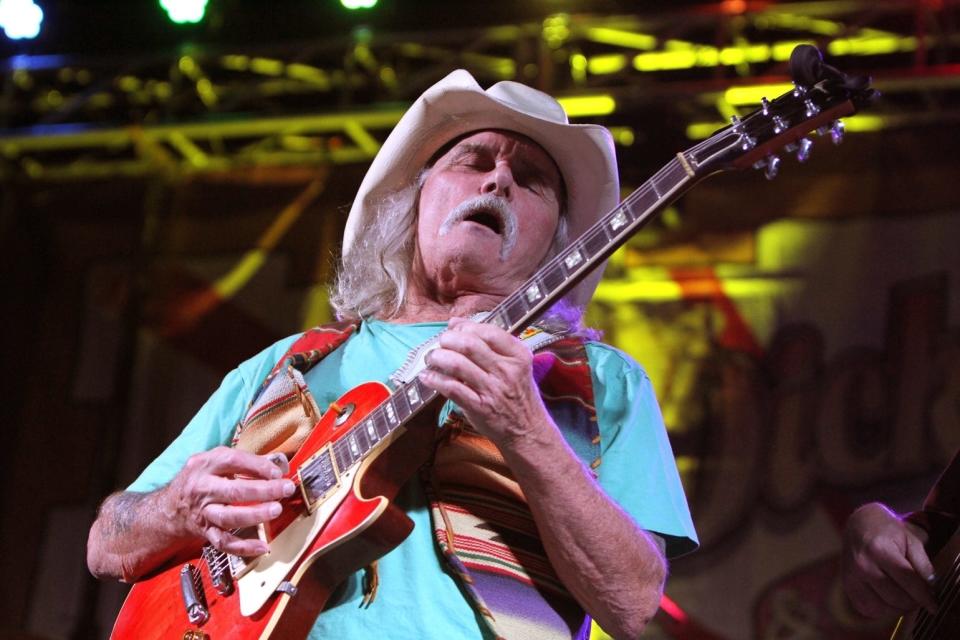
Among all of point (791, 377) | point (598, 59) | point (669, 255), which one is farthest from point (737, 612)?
point (598, 59)

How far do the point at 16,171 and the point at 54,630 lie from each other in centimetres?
268

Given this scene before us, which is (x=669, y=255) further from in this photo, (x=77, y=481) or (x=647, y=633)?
(x=77, y=481)

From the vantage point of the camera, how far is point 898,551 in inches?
87.3

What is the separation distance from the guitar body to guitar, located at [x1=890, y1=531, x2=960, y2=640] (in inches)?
37.8

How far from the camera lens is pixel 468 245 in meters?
2.66

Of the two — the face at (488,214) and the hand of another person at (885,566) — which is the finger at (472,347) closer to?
the face at (488,214)

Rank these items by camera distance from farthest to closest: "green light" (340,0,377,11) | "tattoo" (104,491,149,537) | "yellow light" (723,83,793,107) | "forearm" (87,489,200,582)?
"green light" (340,0,377,11) → "yellow light" (723,83,793,107) → "tattoo" (104,491,149,537) → "forearm" (87,489,200,582)

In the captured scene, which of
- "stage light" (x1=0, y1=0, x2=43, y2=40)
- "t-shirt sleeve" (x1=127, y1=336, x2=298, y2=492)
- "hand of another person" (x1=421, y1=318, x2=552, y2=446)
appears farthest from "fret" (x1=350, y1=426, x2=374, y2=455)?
"stage light" (x1=0, y1=0, x2=43, y2=40)

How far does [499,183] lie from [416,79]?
338 cm

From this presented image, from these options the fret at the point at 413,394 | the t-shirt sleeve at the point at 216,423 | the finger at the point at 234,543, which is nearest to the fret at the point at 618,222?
the fret at the point at 413,394

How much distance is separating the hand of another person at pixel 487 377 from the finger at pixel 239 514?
0.41 metres

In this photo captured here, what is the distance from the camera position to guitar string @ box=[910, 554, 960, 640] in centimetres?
203

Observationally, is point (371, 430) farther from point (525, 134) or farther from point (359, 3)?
point (359, 3)

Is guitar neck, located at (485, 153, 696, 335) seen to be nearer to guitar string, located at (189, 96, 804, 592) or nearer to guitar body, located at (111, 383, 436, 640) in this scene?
guitar string, located at (189, 96, 804, 592)
